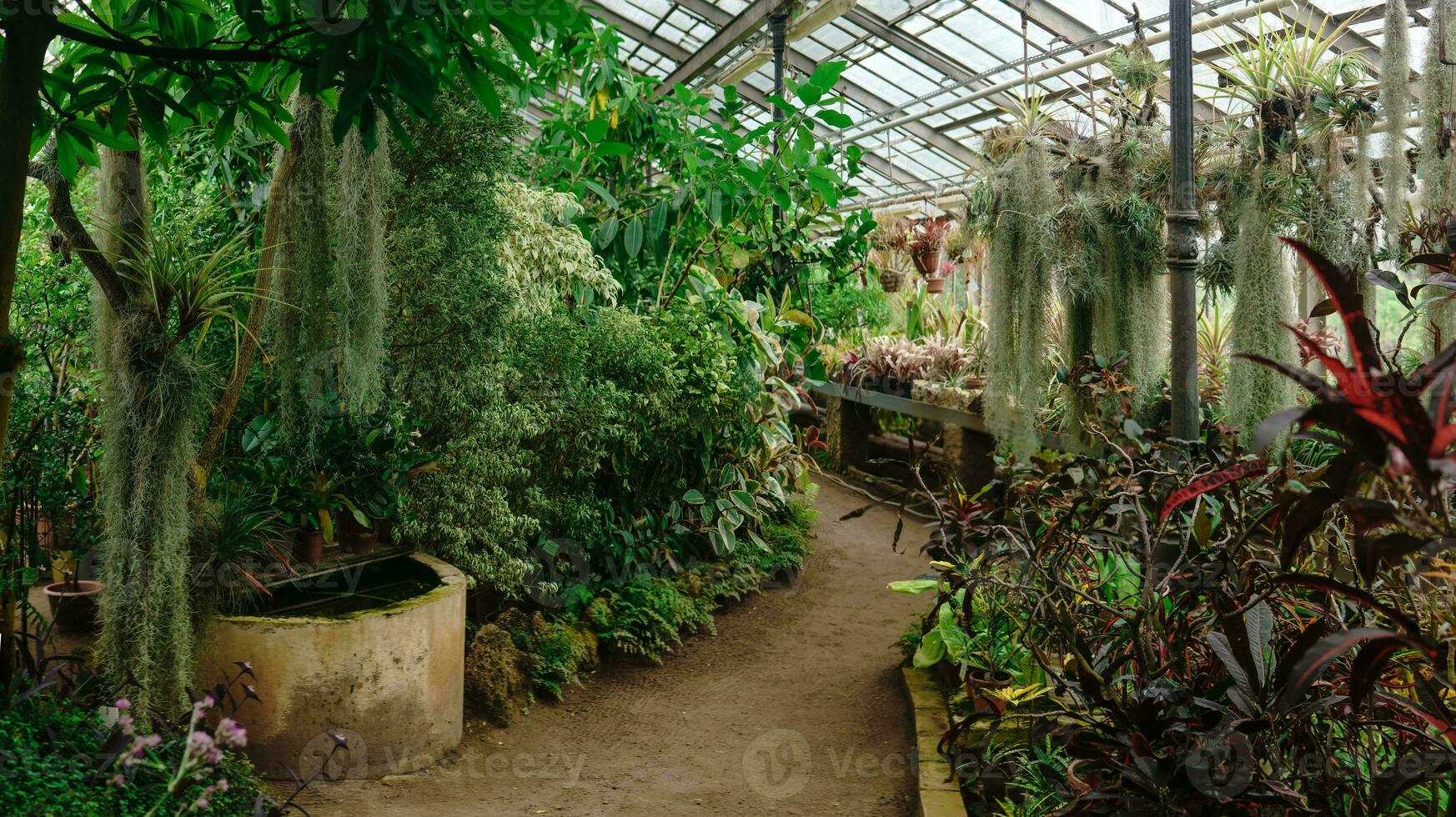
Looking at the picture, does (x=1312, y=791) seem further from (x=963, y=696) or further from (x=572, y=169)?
(x=572, y=169)

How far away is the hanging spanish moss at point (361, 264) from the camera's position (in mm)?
2758

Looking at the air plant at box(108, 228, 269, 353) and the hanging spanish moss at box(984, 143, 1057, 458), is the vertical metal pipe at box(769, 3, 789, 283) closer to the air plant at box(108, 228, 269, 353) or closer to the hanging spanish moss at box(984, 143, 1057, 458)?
the hanging spanish moss at box(984, 143, 1057, 458)

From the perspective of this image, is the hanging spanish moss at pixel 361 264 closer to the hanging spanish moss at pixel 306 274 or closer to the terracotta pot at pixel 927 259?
the hanging spanish moss at pixel 306 274

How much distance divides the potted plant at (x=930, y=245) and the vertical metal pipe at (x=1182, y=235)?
15.7 feet

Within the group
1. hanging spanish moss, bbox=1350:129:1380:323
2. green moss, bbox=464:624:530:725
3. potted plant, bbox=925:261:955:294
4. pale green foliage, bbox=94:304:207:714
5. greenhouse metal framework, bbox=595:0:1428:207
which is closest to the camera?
pale green foliage, bbox=94:304:207:714

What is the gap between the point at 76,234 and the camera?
2230 millimetres

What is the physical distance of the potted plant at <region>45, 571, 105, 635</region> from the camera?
138 inches

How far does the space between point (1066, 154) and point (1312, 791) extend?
293cm

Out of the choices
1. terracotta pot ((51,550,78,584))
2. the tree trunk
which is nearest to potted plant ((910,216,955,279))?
terracotta pot ((51,550,78,584))

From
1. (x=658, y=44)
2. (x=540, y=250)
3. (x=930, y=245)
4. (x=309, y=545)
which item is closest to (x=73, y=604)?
(x=309, y=545)

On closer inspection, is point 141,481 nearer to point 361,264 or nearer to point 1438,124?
point 361,264

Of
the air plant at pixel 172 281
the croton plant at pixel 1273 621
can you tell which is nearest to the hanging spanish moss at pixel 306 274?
the air plant at pixel 172 281

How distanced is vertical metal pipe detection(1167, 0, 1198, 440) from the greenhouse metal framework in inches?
37.9

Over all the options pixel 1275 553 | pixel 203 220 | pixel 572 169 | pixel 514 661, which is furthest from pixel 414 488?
pixel 1275 553
